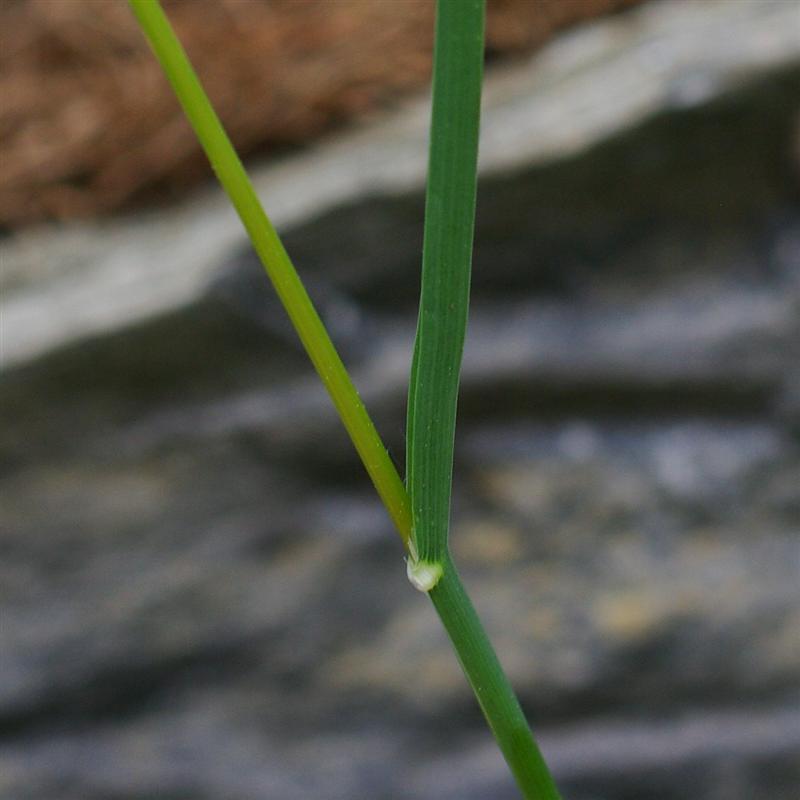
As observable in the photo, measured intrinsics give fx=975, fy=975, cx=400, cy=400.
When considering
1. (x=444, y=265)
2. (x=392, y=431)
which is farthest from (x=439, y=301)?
(x=392, y=431)

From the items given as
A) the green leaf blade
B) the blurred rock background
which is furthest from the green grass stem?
the blurred rock background

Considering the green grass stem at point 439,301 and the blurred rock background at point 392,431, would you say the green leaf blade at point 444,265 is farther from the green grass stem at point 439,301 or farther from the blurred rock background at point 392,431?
the blurred rock background at point 392,431

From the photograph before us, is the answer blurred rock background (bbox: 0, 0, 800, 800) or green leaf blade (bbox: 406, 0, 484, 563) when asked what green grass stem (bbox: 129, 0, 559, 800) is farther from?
blurred rock background (bbox: 0, 0, 800, 800)

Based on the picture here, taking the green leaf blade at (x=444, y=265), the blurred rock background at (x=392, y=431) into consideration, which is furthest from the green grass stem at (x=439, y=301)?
the blurred rock background at (x=392, y=431)

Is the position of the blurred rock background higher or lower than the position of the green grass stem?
higher

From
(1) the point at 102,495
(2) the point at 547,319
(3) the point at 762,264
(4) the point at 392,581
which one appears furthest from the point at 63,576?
(3) the point at 762,264
